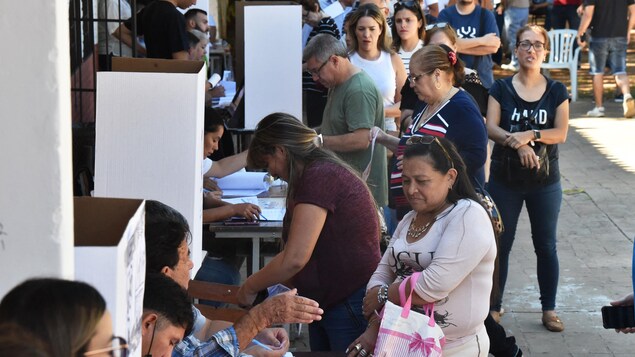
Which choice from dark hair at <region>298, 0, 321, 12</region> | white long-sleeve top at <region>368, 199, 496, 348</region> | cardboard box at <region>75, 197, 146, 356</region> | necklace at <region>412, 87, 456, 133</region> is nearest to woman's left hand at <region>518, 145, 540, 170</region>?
necklace at <region>412, 87, 456, 133</region>

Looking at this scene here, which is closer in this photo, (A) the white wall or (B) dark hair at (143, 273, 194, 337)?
(A) the white wall

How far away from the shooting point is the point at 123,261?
75.1 inches

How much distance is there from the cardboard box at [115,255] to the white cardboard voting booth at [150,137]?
916mm

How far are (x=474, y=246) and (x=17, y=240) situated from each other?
8.10 feet

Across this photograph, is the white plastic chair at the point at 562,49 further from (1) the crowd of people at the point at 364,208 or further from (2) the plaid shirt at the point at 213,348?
(2) the plaid shirt at the point at 213,348

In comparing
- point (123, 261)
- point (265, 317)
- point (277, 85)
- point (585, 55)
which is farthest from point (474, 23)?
point (585, 55)

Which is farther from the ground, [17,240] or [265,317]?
[17,240]

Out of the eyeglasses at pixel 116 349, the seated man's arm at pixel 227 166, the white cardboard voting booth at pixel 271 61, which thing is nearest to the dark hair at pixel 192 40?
the white cardboard voting booth at pixel 271 61

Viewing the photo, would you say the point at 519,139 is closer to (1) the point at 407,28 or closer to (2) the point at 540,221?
(2) the point at 540,221

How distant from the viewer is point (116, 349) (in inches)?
67.2

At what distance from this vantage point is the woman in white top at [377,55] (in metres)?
7.60

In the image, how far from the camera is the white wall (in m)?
1.62

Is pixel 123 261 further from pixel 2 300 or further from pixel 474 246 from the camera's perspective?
pixel 474 246

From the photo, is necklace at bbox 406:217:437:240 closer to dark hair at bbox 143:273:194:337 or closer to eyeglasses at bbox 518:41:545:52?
dark hair at bbox 143:273:194:337
